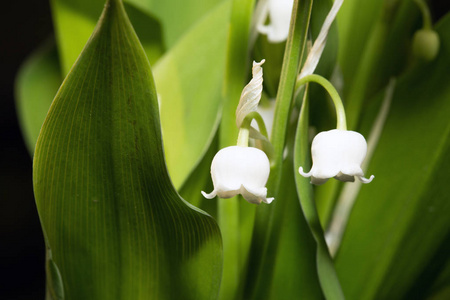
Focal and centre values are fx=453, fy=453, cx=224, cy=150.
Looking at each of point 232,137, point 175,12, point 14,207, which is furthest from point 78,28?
point 14,207

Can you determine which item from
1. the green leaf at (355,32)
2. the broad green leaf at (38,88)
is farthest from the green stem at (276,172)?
the broad green leaf at (38,88)

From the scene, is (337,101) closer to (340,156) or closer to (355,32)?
(340,156)

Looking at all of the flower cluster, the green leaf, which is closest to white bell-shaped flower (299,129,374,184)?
the flower cluster

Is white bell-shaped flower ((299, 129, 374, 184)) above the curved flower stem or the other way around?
the other way around

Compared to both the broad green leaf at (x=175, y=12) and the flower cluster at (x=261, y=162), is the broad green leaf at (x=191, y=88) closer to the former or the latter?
the broad green leaf at (x=175, y=12)

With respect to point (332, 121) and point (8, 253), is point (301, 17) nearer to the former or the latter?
point (332, 121)

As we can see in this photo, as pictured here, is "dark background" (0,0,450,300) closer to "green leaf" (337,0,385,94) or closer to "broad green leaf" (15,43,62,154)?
"broad green leaf" (15,43,62,154)
